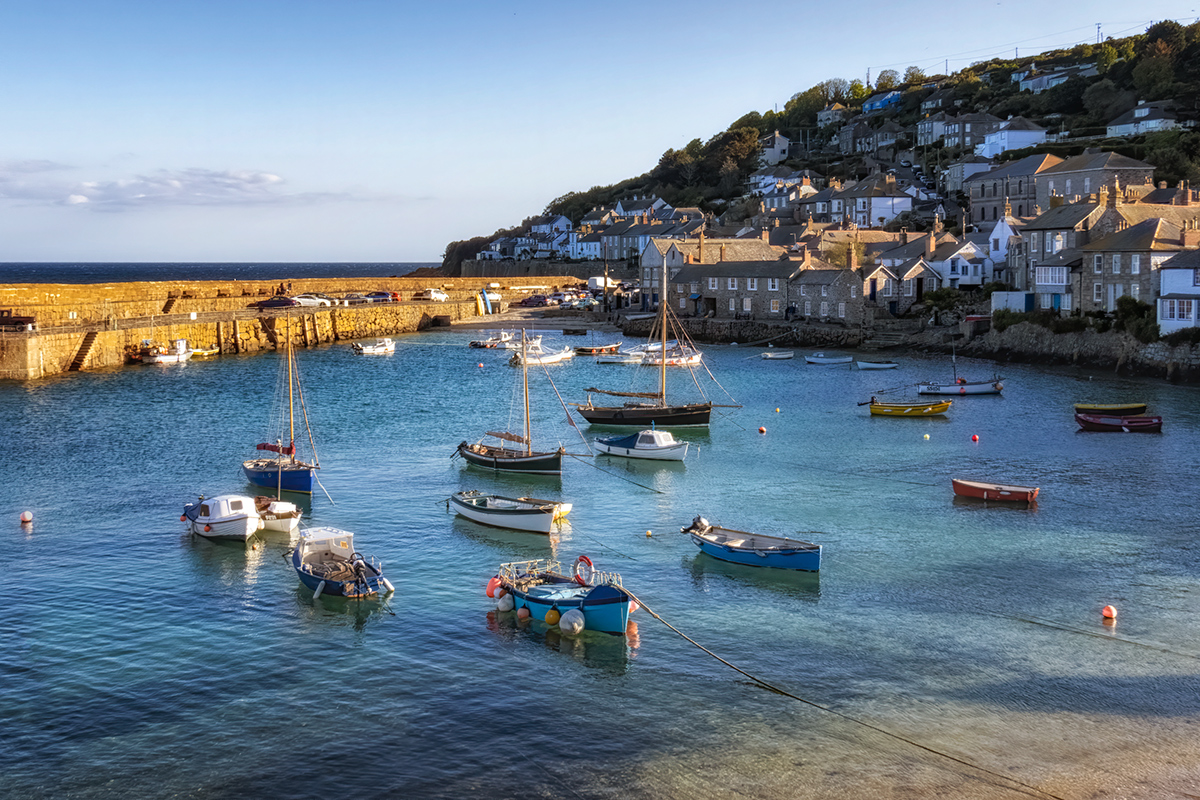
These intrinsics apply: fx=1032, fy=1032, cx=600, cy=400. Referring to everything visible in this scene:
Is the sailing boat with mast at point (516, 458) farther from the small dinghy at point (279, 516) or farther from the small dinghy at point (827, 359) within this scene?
the small dinghy at point (827, 359)

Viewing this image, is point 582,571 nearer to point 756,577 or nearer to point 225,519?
point 756,577

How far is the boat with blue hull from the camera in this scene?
2330 cm

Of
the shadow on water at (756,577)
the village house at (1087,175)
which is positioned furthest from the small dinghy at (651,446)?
the village house at (1087,175)

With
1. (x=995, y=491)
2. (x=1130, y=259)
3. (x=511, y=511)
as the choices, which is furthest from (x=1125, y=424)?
(x=511, y=511)

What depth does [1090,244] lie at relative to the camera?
6750 centimetres

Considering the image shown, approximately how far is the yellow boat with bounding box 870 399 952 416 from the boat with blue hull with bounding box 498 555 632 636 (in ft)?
99.7

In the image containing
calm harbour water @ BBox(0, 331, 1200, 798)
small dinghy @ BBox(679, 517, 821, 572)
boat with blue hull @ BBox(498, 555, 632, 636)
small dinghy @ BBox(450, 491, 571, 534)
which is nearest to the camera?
calm harbour water @ BBox(0, 331, 1200, 798)

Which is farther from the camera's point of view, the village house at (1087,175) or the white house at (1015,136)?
the white house at (1015,136)

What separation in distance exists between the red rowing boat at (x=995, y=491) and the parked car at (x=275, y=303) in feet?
250

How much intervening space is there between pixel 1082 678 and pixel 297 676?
632 inches

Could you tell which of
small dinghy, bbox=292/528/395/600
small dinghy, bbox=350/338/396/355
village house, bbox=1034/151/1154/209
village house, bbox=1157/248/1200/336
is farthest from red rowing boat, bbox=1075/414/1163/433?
small dinghy, bbox=350/338/396/355

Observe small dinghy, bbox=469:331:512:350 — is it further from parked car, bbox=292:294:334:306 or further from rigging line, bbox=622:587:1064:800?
rigging line, bbox=622:587:1064:800

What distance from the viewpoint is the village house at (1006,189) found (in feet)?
340

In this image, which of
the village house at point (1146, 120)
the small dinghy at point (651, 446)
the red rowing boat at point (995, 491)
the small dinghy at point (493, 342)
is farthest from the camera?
the village house at point (1146, 120)
